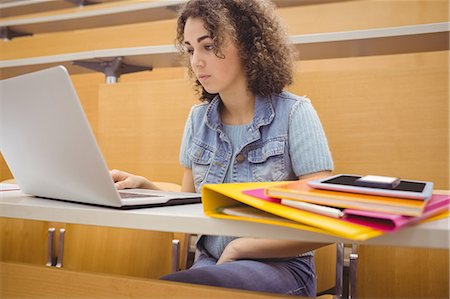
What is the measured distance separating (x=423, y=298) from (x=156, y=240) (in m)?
0.51

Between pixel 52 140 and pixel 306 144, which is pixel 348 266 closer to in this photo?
pixel 306 144

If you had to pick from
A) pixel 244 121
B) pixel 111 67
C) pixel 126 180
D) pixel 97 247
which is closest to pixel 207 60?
pixel 244 121

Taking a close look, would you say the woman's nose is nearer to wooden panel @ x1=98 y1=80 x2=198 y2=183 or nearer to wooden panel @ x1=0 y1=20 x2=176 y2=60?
wooden panel @ x1=98 y1=80 x2=198 y2=183

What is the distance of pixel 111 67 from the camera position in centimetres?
157

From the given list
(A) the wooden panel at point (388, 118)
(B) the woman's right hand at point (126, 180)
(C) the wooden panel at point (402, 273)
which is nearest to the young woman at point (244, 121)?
(B) the woman's right hand at point (126, 180)

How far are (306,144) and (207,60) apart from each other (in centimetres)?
23

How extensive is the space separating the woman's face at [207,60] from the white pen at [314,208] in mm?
474

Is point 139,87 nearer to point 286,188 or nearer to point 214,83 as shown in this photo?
point 214,83

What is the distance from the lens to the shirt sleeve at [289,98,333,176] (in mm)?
788

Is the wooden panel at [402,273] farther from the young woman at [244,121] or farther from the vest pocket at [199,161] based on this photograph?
the vest pocket at [199,161]

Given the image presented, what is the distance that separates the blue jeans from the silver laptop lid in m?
0.20

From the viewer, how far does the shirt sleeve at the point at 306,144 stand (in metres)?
0.79

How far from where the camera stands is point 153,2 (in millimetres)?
2021

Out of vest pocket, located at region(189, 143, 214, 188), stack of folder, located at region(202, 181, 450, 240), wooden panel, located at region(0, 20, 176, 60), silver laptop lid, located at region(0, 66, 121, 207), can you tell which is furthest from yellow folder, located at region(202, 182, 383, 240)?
wooden panel, located at region(0, 20, 176, 60)
